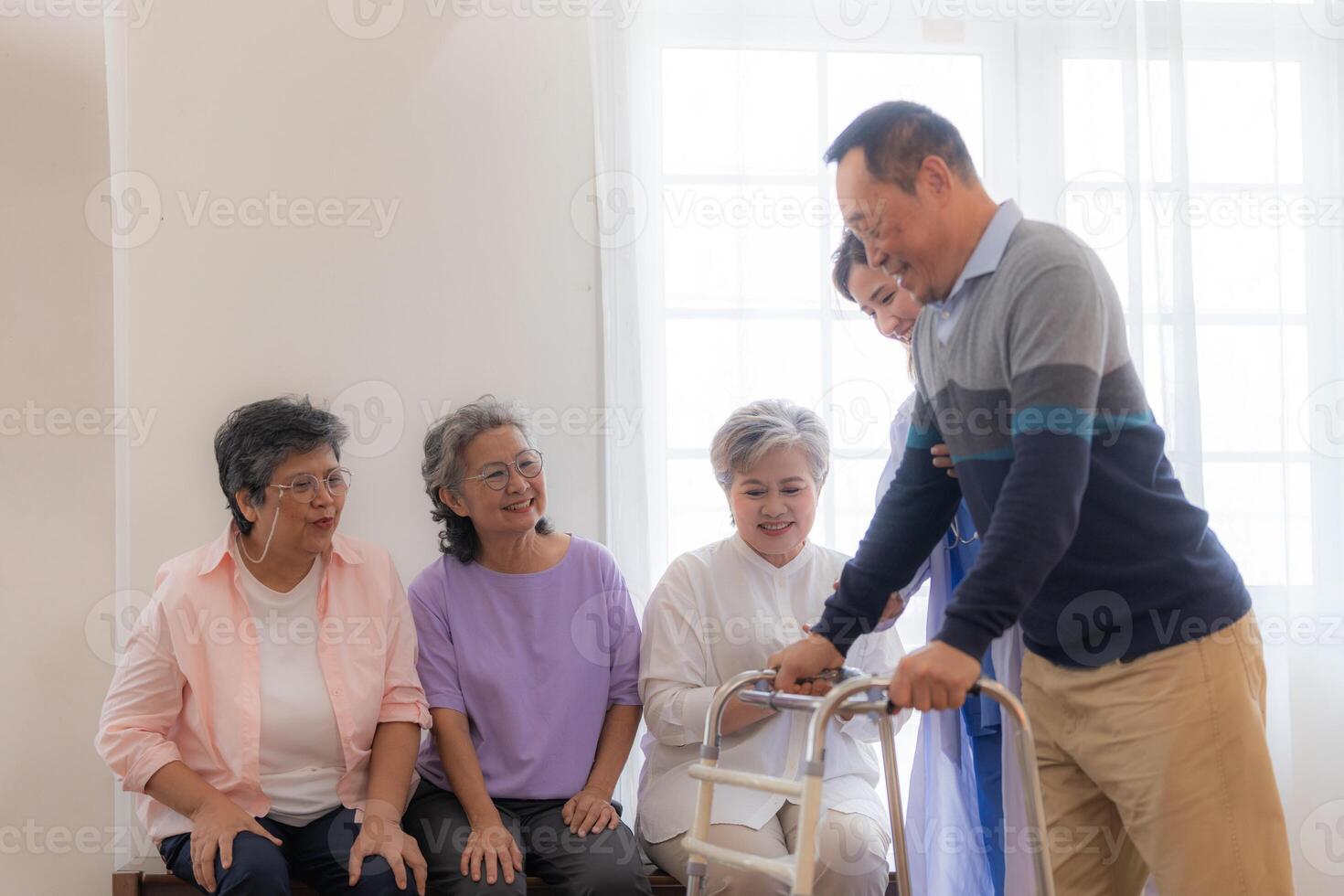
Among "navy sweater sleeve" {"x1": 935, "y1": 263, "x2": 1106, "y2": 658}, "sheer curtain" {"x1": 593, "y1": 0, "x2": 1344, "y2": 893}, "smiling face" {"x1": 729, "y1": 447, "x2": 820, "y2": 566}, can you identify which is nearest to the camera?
"navy sweater sleeve" {"x1": 935, "y1": 263, "x2": 1106, "y2": 658}

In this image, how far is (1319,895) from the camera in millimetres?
2713

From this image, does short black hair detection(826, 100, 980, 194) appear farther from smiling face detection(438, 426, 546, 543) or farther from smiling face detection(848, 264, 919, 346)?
smiling face detection(438, 426, 546, 543)

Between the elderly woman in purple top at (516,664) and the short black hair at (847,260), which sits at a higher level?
the short black hair at (847,260)

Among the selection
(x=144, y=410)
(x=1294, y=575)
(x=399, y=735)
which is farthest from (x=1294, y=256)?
(x=144, y=410)

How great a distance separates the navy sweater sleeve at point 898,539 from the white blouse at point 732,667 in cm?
51

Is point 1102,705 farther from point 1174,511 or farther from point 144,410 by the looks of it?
point 144,410

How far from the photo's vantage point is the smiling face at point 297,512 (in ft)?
7.25

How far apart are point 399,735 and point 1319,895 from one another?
218 centimetres

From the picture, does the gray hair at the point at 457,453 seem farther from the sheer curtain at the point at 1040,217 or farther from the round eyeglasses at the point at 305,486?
the sheer curtain at the point at 1040,217

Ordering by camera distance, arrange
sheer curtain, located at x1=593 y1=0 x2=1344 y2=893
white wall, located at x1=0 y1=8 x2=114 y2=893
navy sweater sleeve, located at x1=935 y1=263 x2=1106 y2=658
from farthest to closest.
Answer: sheer curtain, located at x1=593 y1=0 x2=1344 y2=893 → white wall, located at x1=0 y1=8 x2=114 y2=893 → navy sweater sleeve, located at x1=935 y1=263 x2=1106 y2=658

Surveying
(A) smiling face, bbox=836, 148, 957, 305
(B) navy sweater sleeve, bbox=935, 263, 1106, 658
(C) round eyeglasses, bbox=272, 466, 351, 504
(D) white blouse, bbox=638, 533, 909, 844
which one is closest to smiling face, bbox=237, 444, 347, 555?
(C) round eyeglasses, bbox=272, 466, 351, 504

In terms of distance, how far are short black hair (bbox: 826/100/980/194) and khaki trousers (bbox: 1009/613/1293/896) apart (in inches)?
28.3

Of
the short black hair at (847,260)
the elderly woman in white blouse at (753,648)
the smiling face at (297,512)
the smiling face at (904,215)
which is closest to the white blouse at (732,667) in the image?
the elderly woman in white blouse at (753,648)

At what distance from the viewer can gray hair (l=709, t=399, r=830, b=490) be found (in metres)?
2.32
